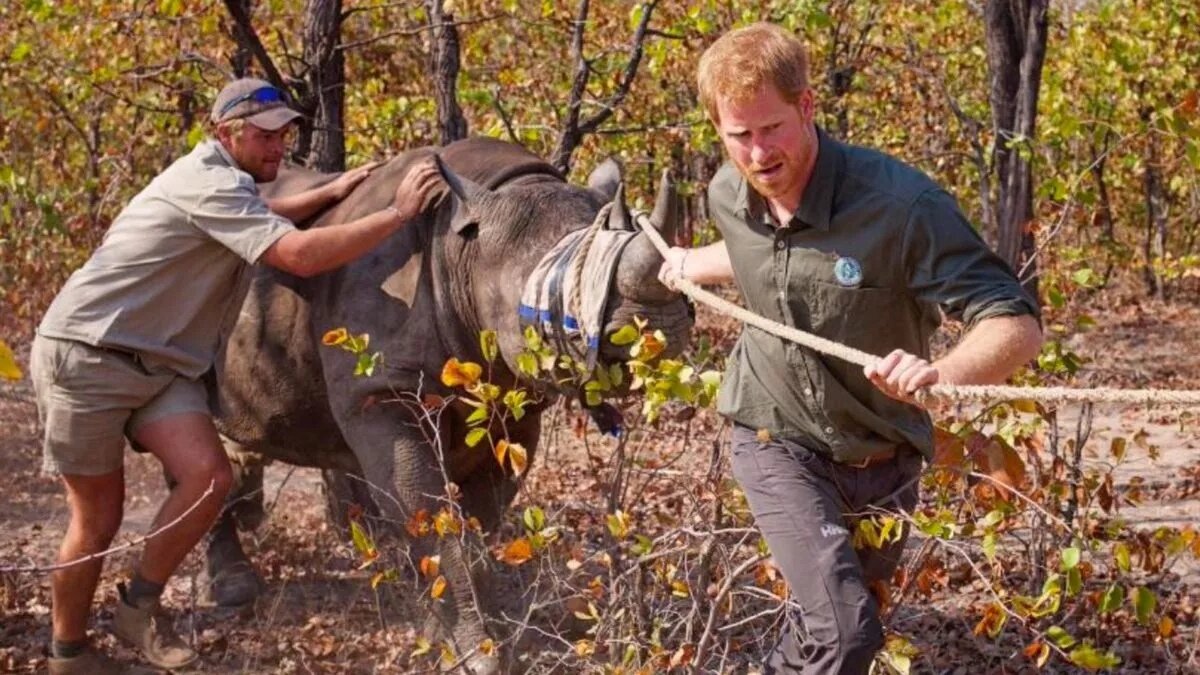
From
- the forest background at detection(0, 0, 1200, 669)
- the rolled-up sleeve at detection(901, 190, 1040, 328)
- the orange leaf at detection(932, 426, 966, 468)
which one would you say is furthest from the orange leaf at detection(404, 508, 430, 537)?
the rolled-up sleeve at detection(901, 190, 1040, 328)

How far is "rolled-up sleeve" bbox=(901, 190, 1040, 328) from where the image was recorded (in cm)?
395

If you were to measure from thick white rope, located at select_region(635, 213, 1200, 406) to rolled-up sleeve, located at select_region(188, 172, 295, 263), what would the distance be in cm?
218

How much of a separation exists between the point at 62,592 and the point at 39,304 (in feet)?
22.2

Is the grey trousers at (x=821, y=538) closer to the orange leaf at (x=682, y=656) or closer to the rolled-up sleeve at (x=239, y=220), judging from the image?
the orange leaf at (x=682, y=656)

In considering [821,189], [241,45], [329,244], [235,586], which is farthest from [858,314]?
[241,45]

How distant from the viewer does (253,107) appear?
6609mm

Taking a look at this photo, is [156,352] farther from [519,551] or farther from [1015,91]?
[1015,91]

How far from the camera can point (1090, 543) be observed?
4.80 m

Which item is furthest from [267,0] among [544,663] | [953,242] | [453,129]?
[953,242]

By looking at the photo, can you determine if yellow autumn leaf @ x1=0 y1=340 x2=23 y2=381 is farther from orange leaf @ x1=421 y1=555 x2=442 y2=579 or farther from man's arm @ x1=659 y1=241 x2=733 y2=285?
orange leaf @ x1=421 y1=555 x2=442 y2=579

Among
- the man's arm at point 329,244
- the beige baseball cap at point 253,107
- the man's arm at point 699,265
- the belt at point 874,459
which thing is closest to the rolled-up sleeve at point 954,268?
the belt at point 874,459

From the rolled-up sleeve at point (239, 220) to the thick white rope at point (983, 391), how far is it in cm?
218

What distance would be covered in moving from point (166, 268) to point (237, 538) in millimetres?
1902

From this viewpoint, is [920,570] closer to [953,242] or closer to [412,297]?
[953,242]
